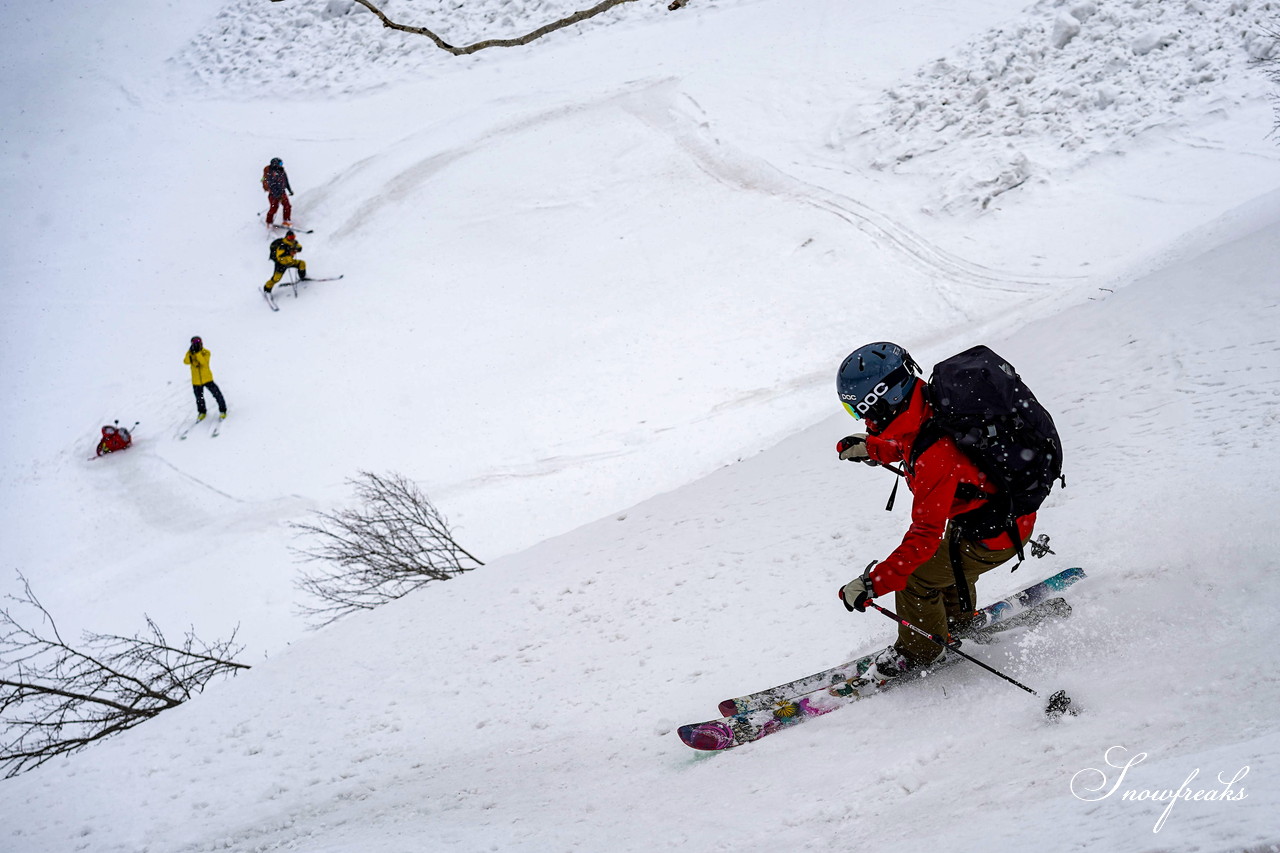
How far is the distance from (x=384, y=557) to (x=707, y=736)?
20.2 feet

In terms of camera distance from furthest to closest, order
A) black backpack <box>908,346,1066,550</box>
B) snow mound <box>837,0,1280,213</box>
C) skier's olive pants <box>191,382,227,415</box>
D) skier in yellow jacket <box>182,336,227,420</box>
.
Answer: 1. snow mound <box>837,0,1280,213</box>
2. skier's olive pants <box>191,382,227,415</box>
3. skier in yellow jacket <box>182,336,227,420</box>
4. black backpack <box>908,346,1066,550</box>

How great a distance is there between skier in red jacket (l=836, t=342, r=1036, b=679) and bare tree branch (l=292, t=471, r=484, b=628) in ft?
19.4

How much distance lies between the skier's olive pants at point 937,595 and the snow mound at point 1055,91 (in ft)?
40.0

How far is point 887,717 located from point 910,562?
104cm

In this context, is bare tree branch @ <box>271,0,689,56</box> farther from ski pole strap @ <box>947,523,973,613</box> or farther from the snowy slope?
ski pole strap @ <box>947,523,973,613</box>

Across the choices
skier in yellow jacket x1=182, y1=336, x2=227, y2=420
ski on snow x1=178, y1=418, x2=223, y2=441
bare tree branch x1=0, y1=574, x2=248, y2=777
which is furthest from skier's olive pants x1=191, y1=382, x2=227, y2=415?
bare tree branch x1=0, y1=574, x2=248, y2=777

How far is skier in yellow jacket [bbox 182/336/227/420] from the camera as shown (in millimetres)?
13672

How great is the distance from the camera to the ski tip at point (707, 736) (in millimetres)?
4203

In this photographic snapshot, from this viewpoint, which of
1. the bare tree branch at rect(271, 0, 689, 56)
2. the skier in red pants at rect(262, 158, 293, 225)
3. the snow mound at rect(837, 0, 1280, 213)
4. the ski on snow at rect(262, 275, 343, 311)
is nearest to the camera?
the snow mound at rect(837, 0, 1280, 213)

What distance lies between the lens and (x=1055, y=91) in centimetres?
1545

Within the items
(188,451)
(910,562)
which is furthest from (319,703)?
(188,451)

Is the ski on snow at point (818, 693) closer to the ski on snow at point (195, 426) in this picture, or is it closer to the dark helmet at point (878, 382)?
the dark helmet at point (878, 382)

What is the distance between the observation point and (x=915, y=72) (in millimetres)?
17328

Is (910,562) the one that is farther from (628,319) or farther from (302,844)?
(628,319)
